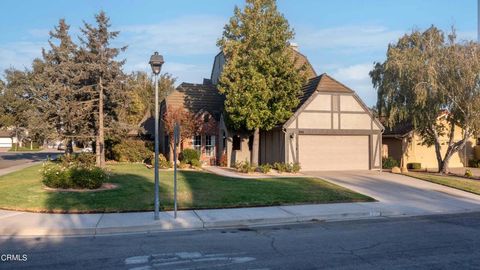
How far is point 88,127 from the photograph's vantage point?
29234 millimetres

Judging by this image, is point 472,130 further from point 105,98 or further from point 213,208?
point 105,98

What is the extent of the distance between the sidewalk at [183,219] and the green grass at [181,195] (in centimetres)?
72

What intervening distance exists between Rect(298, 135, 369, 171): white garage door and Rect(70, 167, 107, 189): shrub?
13.0m

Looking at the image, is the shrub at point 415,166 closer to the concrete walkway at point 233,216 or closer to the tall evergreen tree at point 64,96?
the concrete walkway at point 233,216

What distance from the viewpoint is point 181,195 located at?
48.5ft

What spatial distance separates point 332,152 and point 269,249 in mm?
18710

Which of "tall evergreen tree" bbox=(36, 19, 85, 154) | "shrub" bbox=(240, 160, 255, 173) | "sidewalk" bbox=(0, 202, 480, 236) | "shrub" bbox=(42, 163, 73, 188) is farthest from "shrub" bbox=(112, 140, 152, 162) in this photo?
"sidewalk" bbox=(0, 202, 480, 236)

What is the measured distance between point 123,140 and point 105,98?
4863 millimetres

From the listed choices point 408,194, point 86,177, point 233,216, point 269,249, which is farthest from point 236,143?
point 269,249

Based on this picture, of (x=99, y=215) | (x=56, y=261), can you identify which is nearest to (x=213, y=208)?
(x=99, y=215)

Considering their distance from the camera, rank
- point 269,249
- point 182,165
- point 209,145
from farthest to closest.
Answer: point 209,145 → point 182,165 → point 269,249

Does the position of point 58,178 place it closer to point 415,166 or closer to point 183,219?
point 183,219

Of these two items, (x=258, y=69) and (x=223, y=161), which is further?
(x=223, y=161)

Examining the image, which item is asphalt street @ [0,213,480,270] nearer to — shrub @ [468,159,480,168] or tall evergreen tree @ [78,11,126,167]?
tall evergreen tree @ [78,11,126,167]
